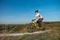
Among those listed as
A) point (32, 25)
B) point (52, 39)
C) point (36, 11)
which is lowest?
point (52, 39)

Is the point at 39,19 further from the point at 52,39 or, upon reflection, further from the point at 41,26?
the point at 52,39

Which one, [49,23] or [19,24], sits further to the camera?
[49,23]

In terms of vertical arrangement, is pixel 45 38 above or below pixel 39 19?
below

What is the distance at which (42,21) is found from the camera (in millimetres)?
5316

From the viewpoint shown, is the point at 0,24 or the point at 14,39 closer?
the point at 14,39

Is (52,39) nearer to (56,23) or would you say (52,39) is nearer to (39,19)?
(39,19)

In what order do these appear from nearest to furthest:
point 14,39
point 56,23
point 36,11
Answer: point 14,39 → point 36,11 → point 56,23

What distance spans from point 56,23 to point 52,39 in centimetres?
269

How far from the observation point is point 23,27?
212 inches

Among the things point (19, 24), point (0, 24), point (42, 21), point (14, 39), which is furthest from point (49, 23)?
point (14, 39)

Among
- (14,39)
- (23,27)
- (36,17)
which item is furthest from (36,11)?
(14,39)

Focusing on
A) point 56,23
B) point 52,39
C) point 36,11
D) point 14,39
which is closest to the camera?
point 52,39

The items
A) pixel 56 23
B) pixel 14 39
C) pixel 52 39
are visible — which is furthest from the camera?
pixel 56 23

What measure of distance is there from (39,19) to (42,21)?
0.54 feet
